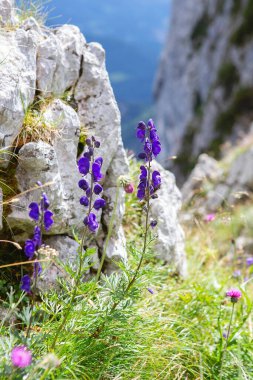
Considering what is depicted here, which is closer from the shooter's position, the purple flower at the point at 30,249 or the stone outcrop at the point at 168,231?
the purple flower at the point at 30,249

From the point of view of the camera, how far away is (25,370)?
99.0 inches

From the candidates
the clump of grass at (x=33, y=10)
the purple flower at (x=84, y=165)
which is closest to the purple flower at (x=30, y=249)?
the purple flower at (x=84, y=165)

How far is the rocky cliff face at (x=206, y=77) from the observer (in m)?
32.5

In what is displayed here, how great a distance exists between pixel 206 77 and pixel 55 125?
135 ft

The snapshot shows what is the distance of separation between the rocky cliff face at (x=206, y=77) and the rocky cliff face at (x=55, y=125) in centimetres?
1702

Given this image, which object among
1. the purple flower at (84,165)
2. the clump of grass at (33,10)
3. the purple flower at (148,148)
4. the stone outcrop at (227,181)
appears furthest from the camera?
the stone outcrop at (227,181)

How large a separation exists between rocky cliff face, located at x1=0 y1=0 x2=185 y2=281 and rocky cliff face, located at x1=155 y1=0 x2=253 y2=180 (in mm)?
17020

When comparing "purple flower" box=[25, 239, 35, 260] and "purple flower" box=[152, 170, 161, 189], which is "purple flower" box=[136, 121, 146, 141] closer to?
"purple flower" box=[152, 170, 161, 189]

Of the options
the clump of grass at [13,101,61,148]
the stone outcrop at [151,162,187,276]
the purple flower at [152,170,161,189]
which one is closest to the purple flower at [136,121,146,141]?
the purple flower at [152,170,161,189]

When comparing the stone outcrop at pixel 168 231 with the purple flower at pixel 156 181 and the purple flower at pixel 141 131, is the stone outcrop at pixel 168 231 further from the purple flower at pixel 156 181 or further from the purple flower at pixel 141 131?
the purple flower at pixel 141 131

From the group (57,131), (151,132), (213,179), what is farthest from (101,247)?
(213,179)

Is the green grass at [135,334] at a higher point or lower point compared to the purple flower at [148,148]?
lower

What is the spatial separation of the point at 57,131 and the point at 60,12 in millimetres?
2030

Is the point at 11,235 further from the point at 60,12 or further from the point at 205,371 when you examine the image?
the point at 60,12
